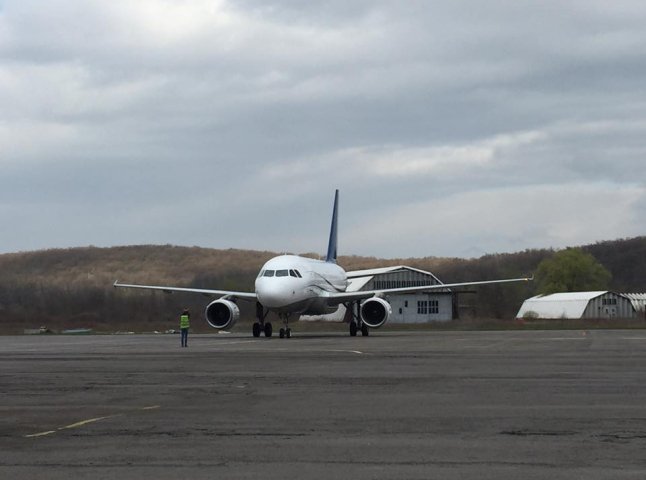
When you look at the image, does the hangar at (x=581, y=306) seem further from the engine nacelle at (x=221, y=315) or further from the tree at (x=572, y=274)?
the engine nacelle at (x=221, y=315)

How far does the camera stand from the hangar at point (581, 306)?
94.8m

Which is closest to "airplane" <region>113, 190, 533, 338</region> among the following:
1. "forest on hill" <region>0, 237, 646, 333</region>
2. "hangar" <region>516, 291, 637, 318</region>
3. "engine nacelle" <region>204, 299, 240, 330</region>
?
"engine nacelle" <region>204, 299, 240, 330</region>

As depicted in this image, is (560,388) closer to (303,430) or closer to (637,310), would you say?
(303,430)

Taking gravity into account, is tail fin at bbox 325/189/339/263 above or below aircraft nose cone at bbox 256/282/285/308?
above

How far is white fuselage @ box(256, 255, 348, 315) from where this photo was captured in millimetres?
45031

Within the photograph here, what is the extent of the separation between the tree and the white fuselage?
76.5 meters

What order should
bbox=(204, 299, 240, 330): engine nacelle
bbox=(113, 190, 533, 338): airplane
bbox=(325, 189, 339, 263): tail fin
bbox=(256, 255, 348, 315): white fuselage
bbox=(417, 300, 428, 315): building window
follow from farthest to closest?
bbox=(417, 300, 428, 315): building window
bbox=(325, 189, 339, 263): tail fin
bbox=(204, 299, 240, 330): engine nacelle
bbox=(113, 190, 533, 338): airplane
bbox=(256, 255, 348, 315): white fuselage

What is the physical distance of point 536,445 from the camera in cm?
1041

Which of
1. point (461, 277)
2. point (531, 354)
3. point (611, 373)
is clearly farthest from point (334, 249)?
point (461, 277)

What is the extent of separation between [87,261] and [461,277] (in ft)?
147

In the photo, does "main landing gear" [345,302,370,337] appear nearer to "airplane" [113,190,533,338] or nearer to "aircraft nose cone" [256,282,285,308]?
"airplane" [113,190,533,338]

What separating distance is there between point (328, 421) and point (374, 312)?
37326 millimetres

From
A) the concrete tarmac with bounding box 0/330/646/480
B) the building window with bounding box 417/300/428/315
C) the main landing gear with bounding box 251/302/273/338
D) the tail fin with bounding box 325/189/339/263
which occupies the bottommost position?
the concrete tarmac with bounding box 0/330/646/480

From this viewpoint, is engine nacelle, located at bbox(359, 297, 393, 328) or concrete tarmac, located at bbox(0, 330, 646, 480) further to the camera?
engine nacelle, located at bbox(359, 297, 393, 328)
